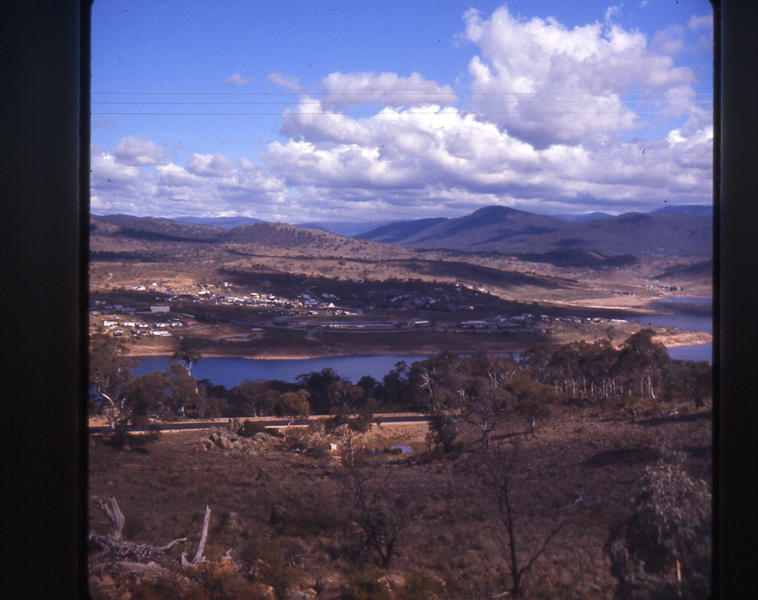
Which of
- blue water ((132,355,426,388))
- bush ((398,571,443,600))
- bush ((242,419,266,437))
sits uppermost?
blue water ((132,355,426,388))

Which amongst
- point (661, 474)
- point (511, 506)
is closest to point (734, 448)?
point (661, 474)

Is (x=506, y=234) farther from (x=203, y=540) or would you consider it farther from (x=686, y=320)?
(x=203, y=540)

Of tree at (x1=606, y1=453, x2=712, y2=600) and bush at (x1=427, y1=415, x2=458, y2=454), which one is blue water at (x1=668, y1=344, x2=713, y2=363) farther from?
bush at (x1=427, y1=415, x2=458, y2=454)

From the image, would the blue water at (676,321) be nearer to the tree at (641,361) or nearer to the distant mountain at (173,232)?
the tree at (641,361)

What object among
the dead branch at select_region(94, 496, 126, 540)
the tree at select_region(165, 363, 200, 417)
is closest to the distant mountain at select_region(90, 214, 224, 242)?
the tree at select_region(165, 363, 200, 417)

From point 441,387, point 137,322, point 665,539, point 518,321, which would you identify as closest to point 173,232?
point 137,322

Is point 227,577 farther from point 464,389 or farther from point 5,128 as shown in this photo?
point 5,128
